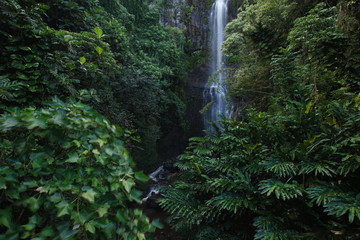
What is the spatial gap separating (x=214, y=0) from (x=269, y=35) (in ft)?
46.1

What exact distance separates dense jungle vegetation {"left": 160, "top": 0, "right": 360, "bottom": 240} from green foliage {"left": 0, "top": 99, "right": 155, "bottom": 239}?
1315mm

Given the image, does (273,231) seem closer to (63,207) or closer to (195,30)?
(63,207)

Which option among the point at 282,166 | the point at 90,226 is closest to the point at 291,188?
the point at 282,166

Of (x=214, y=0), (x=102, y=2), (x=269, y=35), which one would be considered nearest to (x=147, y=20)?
(x=102, y=2)

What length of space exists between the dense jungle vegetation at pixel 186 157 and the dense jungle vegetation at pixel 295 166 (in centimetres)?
1

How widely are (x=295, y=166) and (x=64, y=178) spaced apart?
2168 millimetres

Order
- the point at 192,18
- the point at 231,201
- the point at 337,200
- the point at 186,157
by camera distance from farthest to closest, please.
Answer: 1. the point at 192,18
2. the point at 186,157
3. the point at 231,201
4. the point at 337,200

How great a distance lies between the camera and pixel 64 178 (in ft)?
2.95

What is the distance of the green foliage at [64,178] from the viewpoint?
2.57ft

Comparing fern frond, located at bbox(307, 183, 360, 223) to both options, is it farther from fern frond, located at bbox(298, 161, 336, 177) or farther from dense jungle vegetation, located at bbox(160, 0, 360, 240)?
fern frond, located at bbox(298, 161, 336, 177)

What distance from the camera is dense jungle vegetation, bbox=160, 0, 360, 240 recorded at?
65.1 inches

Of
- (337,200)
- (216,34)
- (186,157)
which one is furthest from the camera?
(216,34)

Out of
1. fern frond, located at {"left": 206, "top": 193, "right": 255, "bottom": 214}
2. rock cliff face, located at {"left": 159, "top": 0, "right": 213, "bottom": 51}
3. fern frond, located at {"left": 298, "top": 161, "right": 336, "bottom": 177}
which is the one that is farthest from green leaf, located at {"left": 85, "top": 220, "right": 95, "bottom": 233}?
rock cliff face, located at {"left": 159, "top": 0, "right": 213, "bottom": 51}

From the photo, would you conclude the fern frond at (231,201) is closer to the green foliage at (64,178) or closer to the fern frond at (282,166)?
the fern frond at (282,166)
